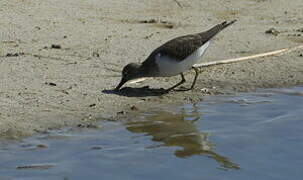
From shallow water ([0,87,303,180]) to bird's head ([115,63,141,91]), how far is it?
0.68 meters

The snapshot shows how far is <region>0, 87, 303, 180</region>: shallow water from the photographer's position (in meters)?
6.80

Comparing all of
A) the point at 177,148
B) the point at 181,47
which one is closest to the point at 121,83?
the point at 181,47

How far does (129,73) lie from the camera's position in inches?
369

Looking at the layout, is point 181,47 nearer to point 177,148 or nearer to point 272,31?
point 177,148

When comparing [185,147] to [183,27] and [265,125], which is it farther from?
[183,27]

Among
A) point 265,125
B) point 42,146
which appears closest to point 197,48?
point 265,125

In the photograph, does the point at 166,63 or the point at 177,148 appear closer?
the point at 177,148

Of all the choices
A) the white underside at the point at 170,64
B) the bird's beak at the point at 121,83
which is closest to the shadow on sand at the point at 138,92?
the bird's beak at the point at 121,83

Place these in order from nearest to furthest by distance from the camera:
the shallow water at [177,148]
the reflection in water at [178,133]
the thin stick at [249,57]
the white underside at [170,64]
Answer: the shallow water at [177,148] → the reflection in water at [178,133] → the white underside at [170,64] → the thin stick at [249,57]

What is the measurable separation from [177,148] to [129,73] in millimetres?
2018

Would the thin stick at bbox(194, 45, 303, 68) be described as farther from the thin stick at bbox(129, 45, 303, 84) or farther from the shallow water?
the shallow water

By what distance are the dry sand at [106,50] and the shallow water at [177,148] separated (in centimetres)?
45

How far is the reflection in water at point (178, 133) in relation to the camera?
748cm

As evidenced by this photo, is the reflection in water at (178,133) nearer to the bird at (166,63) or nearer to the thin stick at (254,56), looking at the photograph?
the bird at (166,63)
